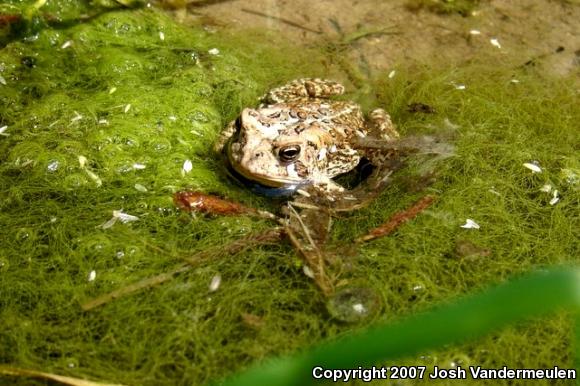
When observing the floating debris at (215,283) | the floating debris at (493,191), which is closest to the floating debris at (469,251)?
the floating debris at (493,191)

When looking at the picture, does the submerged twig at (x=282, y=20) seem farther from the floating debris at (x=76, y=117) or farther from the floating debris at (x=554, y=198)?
the floating debris at (x=554, y=198)

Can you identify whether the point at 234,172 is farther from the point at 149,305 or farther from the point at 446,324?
the point at 446,324

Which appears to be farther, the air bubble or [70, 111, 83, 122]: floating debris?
[70, 111, 83, 122]: floating debris

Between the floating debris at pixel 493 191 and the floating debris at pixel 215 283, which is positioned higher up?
the floating debris at pixel 493 191

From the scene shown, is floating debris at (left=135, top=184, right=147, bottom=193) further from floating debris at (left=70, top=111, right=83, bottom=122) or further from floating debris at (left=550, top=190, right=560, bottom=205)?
floating debris at (left=550, top=190, right=560, bottom=205)

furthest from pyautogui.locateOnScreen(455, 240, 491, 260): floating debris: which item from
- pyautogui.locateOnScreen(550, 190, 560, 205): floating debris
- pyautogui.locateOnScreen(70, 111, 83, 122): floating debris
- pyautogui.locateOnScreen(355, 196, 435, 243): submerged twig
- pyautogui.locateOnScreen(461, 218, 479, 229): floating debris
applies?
pyautogui.locateOnScreen(70, 111, 83, 122): floating debris

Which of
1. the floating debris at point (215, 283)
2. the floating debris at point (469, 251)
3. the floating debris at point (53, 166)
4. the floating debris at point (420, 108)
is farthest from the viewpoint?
the floating debris at point (420, 108)
